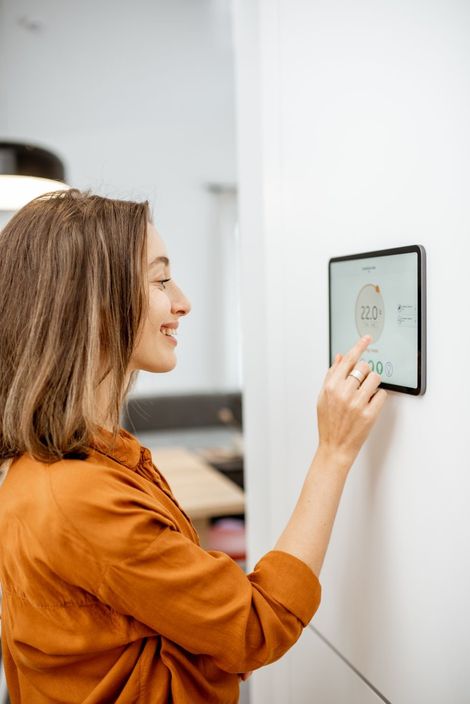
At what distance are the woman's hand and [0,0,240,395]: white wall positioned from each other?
113 inches

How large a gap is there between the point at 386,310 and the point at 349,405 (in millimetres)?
134

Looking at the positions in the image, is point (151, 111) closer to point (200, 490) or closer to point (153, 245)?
point (200, 490)

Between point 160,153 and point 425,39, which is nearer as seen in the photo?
point 425,39

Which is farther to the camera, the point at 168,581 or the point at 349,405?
the point at 349,405

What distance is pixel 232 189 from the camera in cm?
510

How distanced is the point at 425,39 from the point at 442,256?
26 centimetres

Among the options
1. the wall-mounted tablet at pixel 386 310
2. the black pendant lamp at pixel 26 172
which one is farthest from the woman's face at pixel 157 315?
the black pendant lamp at pixel 26 172

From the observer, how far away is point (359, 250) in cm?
89

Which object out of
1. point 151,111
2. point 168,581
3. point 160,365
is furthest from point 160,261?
point 151,111

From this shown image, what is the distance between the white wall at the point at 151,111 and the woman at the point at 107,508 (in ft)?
9.07

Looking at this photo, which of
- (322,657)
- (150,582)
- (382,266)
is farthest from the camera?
(322,657)

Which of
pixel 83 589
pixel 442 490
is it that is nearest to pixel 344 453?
pixel 442 490

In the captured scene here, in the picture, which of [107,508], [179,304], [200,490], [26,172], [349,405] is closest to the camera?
[107,508]

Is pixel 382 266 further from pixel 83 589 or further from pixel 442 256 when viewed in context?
pixel 83 589
